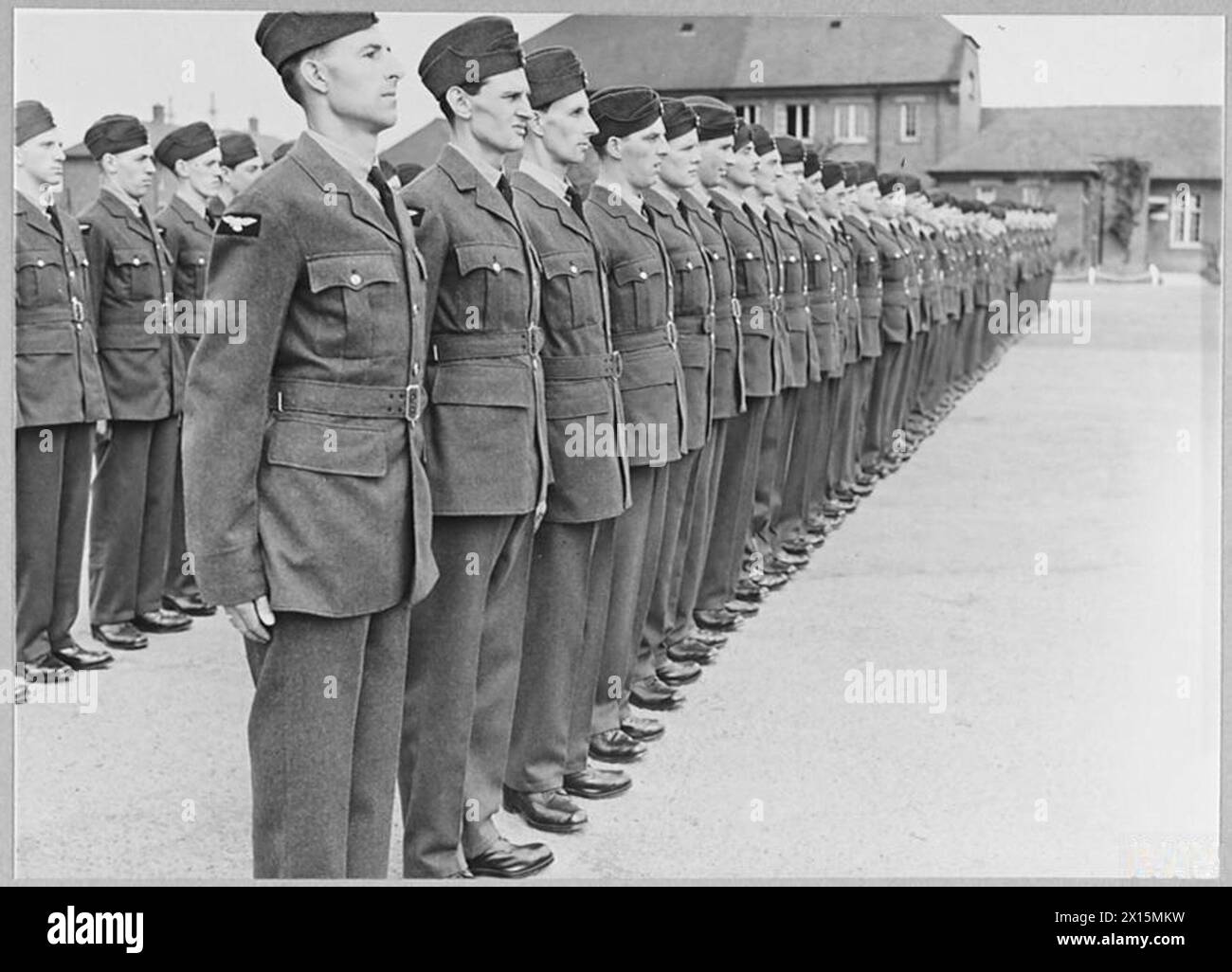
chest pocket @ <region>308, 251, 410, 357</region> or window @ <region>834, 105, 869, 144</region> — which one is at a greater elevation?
window @ <region>834, 105, 869, 144</region>

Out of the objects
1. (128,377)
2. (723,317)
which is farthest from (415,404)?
(128,377)

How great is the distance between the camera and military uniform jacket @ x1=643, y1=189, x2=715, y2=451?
5.71m

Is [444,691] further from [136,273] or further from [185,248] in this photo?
[185,248]

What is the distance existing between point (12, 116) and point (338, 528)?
184 centimetres

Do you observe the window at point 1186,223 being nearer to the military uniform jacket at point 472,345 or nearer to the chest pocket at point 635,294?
the chest pocket at point 635,294

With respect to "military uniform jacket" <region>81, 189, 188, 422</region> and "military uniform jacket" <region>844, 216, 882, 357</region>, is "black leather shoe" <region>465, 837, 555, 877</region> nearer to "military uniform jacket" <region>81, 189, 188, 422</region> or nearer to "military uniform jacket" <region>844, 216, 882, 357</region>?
"military uniform jacket" <region>81, 189, 188, 422</region>

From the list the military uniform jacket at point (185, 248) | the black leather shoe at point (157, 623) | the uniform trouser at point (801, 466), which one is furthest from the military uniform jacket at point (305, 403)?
the uniform trouser at point (801, 466)

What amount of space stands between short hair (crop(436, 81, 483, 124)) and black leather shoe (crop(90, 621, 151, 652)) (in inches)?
128

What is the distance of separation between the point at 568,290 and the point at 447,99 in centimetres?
67

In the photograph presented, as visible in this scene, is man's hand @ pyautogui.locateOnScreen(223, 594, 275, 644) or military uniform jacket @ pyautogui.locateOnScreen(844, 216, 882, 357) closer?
man's hand @ pyautogui.locateOnScreen(223, 594, 275, 644)

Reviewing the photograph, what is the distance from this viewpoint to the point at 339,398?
10.8 ft

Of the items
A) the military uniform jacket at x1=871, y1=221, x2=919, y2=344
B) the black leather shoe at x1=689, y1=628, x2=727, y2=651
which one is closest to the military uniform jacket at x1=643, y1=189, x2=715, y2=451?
the black leather shoe at x1=689, y1=628, x2=727, y2=651

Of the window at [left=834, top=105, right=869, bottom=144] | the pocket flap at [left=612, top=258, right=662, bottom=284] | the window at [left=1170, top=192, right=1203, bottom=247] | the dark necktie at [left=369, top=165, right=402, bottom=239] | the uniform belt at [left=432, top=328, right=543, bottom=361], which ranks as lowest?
the uniform belt at [left=432, top=328, right=543, bottom=361]
